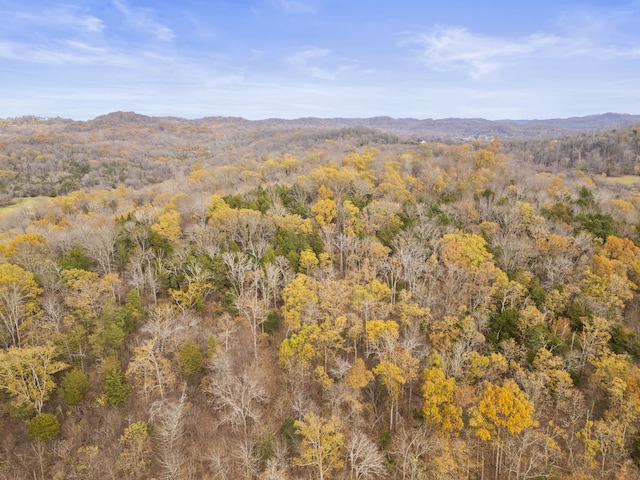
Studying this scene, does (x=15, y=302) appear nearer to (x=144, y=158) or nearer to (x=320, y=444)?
(x=320, y=444)

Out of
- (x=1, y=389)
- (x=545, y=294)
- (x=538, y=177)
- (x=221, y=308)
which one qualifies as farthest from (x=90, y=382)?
(x=538, y=177)

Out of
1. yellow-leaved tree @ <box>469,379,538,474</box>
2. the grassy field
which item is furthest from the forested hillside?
the grassy field

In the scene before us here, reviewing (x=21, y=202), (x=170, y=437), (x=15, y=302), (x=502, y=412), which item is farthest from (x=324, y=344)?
(x=21, y=202)

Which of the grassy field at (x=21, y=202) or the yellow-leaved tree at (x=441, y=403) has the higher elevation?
the grassy field at (x=21, y=202)

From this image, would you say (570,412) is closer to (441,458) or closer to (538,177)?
(441,458)

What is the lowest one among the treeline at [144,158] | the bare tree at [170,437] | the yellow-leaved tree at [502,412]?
the bare tree at [170,437]

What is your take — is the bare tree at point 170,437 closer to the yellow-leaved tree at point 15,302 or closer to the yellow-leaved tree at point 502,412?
the yellow-leaved tree at point 15,302

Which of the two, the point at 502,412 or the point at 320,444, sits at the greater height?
the point at 502,412

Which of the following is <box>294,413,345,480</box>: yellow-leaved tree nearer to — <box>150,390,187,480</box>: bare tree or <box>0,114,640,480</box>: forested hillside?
<box>0,114,640,480</box>: forested hillside

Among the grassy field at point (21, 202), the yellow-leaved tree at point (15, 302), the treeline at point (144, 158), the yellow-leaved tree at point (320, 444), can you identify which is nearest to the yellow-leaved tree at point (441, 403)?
the yellow-leaved tree at point (320, 444)
